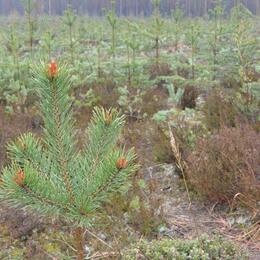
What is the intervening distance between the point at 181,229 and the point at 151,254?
39.5 inches

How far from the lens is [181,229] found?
13.7 feet

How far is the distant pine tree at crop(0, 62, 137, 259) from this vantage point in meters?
1.96

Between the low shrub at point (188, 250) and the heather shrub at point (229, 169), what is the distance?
796 millimetres

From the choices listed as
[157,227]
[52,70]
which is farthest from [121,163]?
[157,227]

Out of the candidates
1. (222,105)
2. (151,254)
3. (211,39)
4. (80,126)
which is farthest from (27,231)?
(211,39)

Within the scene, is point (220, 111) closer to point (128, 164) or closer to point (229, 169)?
point (229, 169)

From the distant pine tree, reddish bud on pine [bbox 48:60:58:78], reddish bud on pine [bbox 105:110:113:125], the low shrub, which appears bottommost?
the low shrub

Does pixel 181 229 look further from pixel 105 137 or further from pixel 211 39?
pixel 211 39

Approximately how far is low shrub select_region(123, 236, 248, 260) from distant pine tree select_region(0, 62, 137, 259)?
3.69 feet

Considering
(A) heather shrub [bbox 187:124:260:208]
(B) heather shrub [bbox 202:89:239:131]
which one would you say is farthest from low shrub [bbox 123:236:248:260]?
(B) heather shrub [bbox 202:89:239:131]

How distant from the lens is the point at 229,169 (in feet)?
14.4

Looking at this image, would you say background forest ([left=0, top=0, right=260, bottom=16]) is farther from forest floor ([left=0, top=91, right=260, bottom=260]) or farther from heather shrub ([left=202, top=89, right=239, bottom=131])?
forest floor ([left=0, top=91, right=260, bottom=260])

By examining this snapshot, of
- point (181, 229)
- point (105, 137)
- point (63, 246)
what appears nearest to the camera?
point (105, 137)

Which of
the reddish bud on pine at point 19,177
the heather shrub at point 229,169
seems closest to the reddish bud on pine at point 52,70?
the reddish bud on pine at point 19,177
